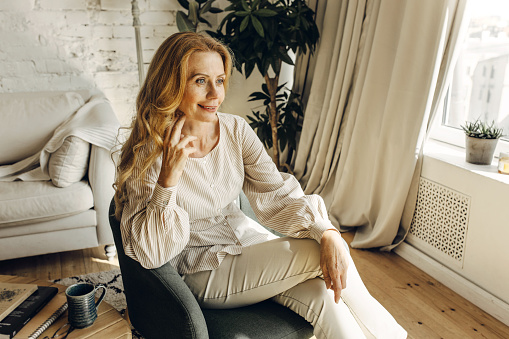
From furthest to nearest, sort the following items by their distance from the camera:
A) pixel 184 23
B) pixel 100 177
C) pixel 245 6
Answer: pixel 184 23, pixel 245 6, pixel 100 177

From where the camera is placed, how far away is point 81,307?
1147 mm

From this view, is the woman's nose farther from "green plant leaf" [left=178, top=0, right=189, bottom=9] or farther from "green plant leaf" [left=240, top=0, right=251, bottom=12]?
"green plant leaf" [left=178, top=0, right=189, bottom=9]

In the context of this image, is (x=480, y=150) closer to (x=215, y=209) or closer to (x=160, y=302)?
(x=215, y=209)

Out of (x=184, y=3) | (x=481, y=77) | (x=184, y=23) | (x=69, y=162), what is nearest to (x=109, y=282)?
(x=69, y=162)

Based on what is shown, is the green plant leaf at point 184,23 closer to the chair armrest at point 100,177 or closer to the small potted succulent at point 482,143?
the chair armrest at point 100,177

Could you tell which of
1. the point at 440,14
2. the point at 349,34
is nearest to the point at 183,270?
the point at 440,14

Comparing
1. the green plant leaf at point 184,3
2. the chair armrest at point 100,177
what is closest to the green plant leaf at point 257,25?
the green plant leaf at point 184,3

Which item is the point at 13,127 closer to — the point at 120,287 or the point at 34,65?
the point at 34,65

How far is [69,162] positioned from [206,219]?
1.09 meters

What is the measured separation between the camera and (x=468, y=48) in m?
2.38

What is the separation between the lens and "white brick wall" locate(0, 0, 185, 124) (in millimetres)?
2918

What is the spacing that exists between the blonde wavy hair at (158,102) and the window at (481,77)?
1.54 meters

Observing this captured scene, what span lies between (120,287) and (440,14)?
6.45 ft

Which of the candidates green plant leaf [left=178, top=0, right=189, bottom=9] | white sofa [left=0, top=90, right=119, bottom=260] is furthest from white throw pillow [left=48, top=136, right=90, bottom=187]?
green plant leaf [left=178, top=0, right=189, bottom=9]
